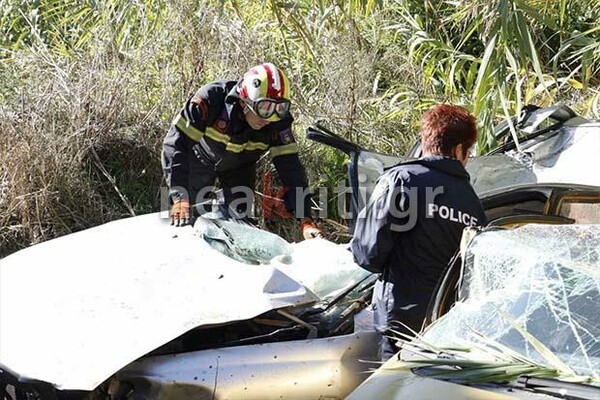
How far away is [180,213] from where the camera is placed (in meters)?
4.39

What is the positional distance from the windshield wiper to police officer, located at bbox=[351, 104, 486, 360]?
1099mm

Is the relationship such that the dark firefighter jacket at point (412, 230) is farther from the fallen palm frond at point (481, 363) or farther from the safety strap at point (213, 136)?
the safety strap at point (213, 136)

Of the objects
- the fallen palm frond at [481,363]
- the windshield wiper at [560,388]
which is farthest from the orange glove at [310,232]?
the windshield wiper at [560,388]

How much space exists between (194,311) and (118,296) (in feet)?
1.04

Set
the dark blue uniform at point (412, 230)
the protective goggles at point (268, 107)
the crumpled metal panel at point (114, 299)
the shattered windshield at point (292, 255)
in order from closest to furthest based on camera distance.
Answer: the crumpled metal panel at point (114, 299)
the dark blue uniform at point (412, 230)
the shattered windshield at point (292, 255)
the protective goggles at point (268, 107)

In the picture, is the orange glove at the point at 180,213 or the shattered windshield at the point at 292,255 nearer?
the shattered windshield at the point at 292,255

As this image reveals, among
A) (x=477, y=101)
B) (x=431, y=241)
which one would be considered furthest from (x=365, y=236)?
(x=477, y=101)

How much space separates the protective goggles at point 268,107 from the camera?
487cm

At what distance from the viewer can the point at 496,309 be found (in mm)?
2779

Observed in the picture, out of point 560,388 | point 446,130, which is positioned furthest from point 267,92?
point 560,388

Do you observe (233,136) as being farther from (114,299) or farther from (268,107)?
(114,299)

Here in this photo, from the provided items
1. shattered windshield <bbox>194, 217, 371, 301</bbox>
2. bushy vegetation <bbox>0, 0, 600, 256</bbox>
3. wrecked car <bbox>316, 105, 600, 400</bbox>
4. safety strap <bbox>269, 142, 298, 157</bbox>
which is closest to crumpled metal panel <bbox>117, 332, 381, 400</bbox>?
shattered windshield <bbox>194, 217, 371, 301</bbox>

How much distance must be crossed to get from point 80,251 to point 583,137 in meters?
2.54

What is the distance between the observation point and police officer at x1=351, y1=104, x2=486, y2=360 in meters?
3.49
